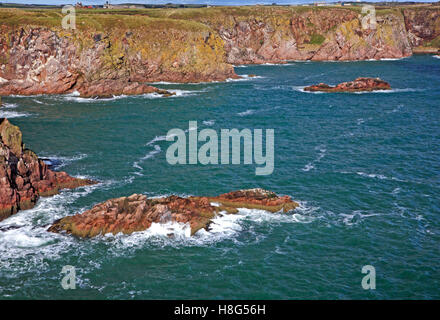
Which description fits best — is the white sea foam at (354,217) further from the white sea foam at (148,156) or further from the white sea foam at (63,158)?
the white sea foam at (63,158)

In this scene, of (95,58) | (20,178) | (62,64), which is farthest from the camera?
(95,58)

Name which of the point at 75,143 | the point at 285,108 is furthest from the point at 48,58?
the point at 285,108

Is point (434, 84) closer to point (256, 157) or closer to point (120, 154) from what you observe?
point (256, 157)

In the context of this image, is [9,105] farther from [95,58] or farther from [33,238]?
[33,238]

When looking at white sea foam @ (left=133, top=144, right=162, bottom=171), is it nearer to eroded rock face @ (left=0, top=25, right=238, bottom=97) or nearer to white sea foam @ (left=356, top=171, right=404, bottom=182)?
white sea foam @ (left=356, top=171, right=404, bottom=182)

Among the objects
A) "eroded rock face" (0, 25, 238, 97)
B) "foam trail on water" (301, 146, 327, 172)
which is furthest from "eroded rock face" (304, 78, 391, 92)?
"foam trail on water" (301, 146, 327, 172)

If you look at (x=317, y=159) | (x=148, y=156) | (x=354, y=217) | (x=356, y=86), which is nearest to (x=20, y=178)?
(x=148, y=156)
